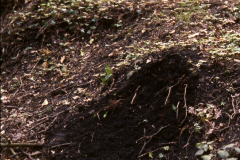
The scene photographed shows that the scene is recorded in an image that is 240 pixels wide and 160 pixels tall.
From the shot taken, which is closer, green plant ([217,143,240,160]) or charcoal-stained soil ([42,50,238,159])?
green plant ([217,143,240,160])

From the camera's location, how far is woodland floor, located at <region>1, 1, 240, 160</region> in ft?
6.89

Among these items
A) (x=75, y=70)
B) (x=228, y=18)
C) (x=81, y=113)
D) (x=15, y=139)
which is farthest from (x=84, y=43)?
(x=228, y=18)

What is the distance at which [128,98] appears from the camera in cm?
255

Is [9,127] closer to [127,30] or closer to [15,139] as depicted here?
A: [15,139]

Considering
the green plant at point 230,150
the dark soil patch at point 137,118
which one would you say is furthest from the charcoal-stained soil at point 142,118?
the green plant at point 230,150

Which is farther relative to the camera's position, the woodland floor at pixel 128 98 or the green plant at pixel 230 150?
the woodland floor at pixel 128 98

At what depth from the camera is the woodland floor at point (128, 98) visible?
2.10 metres

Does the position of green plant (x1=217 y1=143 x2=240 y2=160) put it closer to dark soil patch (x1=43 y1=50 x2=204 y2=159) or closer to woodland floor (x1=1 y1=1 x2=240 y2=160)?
woodland floor (x1=1 y1=1 x2=240 y2=160)

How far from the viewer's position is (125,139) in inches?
88.6

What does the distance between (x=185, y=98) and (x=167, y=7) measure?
2.45m

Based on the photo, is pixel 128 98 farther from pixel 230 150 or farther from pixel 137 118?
pixel 230 150

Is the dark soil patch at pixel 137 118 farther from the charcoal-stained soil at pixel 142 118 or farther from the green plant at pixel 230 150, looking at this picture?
the green plant at pixel 230 150

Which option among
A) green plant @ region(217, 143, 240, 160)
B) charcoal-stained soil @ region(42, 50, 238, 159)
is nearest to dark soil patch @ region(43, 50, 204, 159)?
charcoal-stained soil @ region(42, 50, 238, 159)

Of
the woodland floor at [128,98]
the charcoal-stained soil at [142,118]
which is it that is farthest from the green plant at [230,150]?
the charcoal-stained soil at [142,118]
